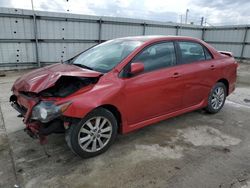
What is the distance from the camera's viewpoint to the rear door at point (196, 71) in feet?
11.2

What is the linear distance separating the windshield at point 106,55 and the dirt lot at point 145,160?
1.14 m

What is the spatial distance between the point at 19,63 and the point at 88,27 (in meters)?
3.24

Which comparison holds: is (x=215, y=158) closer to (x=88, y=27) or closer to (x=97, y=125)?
(x=97, y=125)

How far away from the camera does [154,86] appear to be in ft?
9.68

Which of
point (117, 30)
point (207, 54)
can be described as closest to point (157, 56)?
point (207, 54)

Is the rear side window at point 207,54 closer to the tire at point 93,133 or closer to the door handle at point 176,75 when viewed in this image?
the door handle at point 176,75

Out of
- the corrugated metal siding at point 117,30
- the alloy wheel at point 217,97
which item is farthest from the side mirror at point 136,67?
the corrugated metal siding at point 117,30

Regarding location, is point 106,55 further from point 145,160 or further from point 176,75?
point 145,160

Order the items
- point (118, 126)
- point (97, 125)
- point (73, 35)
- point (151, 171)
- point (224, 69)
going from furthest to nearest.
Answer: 1. point (73, 35)
2. point (224, 69)
3. point (118, 126)
4. point (97, 125)
5. point (151, 171)

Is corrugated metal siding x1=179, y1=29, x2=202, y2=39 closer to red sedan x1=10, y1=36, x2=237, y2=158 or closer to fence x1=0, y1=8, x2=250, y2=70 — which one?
fence x1=0, y1=8, x2=250, y2=70

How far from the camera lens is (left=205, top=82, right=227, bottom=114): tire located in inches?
157

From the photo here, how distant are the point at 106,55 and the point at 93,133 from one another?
49.2 inches

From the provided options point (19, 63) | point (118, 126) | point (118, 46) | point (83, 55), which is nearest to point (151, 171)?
point (118, 126)

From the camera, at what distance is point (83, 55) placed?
3596 millimetres
